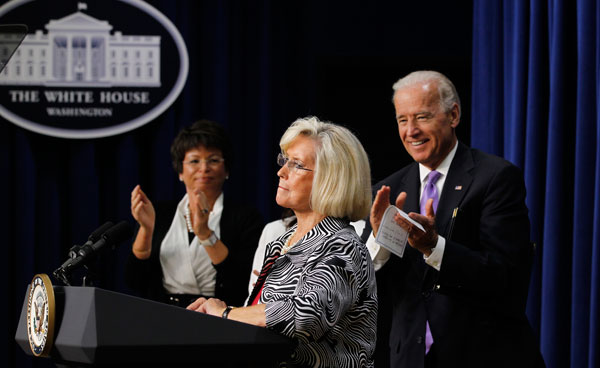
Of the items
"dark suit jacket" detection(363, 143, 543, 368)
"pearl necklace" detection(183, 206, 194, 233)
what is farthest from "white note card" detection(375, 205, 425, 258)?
"pearl necklace" detection(183, 206, 194, 233)

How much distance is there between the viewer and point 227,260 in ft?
10.1

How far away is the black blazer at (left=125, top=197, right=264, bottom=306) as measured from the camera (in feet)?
10.2

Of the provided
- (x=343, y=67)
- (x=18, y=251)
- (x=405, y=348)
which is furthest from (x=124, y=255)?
(x=405, y=348)

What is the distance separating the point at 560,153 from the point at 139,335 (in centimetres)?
205

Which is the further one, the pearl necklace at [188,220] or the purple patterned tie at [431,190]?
the pearl necklace at [188,220]

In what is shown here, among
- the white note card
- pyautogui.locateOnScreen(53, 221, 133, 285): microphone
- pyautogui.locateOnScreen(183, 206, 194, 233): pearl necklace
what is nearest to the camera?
pyautogui.locateOnScreen(53, 221, 133, 285): microphone

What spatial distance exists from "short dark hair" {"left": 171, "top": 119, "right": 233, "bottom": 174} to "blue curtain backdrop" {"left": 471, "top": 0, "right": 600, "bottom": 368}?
1.28 metres

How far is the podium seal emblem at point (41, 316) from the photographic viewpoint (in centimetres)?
138

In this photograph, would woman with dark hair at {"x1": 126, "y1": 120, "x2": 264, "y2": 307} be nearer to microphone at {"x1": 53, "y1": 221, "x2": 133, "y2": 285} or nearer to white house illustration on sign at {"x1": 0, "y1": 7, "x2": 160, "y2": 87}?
microphone at {"x1": 53, "y1": 221, "x2": 133, "y2": 285}

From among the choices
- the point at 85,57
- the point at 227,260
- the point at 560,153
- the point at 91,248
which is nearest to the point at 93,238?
the point at 91,248

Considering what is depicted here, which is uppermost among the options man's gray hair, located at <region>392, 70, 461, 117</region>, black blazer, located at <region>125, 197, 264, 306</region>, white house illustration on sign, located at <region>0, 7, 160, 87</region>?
white house illustration on sign, located at <region>0, 7, 160, 87</region>

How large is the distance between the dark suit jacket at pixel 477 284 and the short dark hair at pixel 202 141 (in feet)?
3.85

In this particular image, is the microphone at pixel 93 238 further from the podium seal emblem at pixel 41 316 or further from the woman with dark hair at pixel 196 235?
the woman with dark hair at pixel 196 235

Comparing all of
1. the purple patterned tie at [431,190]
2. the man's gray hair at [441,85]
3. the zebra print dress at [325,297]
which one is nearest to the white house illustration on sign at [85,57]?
the man's gray hair at [441,85]
